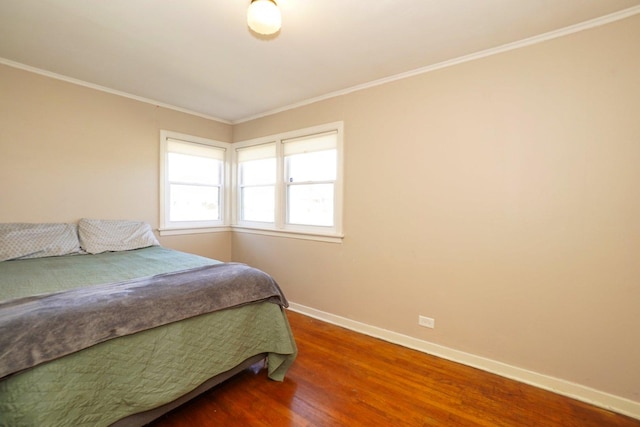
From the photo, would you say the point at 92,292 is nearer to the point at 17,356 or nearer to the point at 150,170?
the point at 17,356

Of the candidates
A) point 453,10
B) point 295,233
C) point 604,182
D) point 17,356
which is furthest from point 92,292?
point 604,182

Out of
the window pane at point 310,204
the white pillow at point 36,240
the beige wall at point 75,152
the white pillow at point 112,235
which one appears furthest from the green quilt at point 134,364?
the window pane at point 310,204

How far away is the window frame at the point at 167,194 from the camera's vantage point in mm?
3432

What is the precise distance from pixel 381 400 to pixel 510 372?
1.04 meters

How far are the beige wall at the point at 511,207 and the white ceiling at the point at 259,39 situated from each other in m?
0.24

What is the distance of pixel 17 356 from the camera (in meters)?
1.06

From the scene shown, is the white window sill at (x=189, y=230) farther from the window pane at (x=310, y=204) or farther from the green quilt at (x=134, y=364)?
the green quilt at (x=134, y=364)

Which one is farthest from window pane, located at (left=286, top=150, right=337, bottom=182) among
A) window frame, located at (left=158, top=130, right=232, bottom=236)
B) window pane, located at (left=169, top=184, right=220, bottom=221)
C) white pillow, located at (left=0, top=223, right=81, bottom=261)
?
white pillow, located at (left=0, top=223, right=81, bottom=261)

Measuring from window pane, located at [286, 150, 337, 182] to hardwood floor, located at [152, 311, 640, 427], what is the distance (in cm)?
183

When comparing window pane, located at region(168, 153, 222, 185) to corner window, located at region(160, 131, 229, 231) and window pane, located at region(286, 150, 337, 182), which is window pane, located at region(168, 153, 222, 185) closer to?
corner window, located at region(160, 131, 229, 231)

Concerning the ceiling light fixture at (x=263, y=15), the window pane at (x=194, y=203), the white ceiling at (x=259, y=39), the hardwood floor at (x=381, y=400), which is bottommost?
the hardwood floor at (x=381, y=400)

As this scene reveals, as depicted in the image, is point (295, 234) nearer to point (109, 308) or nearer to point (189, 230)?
point (189, 230)

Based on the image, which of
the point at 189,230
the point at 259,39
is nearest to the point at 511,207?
the point at 259,39

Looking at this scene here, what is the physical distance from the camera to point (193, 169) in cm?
378
